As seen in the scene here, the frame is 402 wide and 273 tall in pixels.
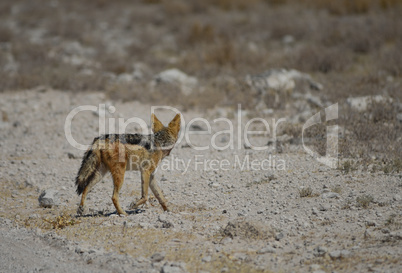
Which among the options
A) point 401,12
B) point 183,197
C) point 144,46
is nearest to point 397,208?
point 183,197

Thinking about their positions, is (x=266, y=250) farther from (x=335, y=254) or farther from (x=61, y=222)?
(x=61, y=222)

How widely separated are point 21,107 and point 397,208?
8.57 meters

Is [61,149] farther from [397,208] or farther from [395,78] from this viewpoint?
[395,78]

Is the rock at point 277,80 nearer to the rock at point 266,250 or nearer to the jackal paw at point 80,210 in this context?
the jackal paw at point 80,210

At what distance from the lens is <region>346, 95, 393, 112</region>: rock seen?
31.3 feet

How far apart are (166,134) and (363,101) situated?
5.06m

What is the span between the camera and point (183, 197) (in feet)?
22.3

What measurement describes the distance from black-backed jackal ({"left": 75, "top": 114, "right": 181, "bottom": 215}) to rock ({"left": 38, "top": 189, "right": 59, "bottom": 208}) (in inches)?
28.6

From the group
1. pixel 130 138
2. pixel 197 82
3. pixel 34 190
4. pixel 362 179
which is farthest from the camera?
pixel 197 82

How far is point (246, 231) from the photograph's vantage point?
17.3 ft

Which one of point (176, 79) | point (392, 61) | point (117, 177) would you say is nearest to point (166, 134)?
point (117, 177)

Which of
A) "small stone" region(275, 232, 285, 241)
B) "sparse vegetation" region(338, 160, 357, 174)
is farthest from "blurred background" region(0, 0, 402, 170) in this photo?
"small stone" region(275, 232, 285, 241)

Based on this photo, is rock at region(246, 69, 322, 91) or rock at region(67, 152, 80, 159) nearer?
rock at region(67, 152, 80, 159)

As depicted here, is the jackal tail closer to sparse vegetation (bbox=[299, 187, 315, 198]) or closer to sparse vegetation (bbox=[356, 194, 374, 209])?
sparse vegetation (bbox=[299, 187, 315, 198])
